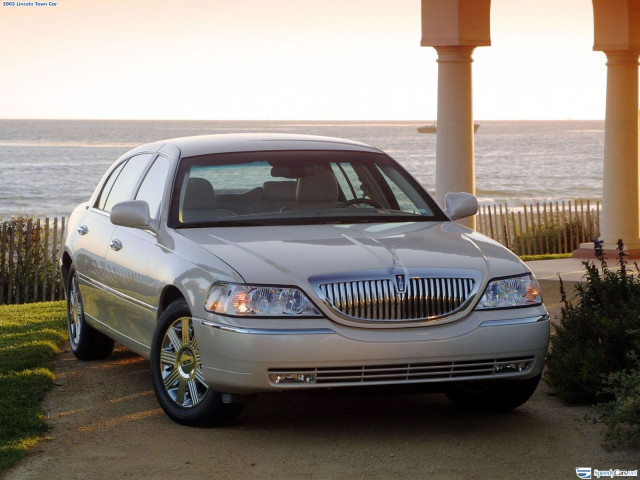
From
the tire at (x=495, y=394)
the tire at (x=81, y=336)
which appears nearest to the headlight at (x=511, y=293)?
the tire at (x=495, y=394)

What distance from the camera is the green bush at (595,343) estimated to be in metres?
6.87

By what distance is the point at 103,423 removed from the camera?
6.58 m

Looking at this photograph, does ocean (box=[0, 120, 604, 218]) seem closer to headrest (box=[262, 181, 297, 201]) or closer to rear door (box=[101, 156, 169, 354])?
rear door (box=[101, 156, 169, 354])

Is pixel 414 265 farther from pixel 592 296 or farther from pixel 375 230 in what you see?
pixel 592 296

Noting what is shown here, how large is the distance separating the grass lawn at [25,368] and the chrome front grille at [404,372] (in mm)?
1528

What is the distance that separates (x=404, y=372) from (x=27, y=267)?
11.5 meters

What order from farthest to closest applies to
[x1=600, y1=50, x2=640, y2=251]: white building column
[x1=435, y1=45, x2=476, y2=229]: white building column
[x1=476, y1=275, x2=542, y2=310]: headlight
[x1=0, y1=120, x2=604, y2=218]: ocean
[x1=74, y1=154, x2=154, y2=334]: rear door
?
[x1=0, y1=120, x2=604, y2=218]: ocean
[x1=600, y1=50, x2=640, y2=251]: white building column
[x1=435, y1=45, x2=476, y2=229]: white building column
[x1=74, y1=154, x2=154, y2=334]: rear door
[x1=476, y1=275, x2=542, y2=310]: headlight

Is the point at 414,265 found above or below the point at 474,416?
above

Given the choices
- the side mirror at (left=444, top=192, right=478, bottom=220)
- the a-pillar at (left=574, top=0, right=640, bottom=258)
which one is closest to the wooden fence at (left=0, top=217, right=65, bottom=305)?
the a-pillar at (left=574, top=0, right=640, bottom=258)

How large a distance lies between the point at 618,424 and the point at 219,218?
8.57 feet

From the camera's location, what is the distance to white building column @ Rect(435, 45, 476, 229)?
1345cm

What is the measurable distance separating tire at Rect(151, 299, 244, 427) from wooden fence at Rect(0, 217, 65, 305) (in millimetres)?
9738

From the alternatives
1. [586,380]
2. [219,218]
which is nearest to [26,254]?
[219,218]

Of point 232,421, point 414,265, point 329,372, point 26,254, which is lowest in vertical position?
point 26,254
